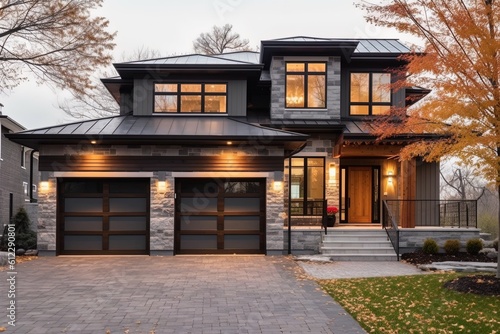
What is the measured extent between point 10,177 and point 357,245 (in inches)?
694

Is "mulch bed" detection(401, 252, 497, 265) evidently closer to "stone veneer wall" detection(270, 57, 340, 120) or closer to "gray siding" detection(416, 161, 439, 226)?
"gray siding" detection(416, 161, 439, 226)

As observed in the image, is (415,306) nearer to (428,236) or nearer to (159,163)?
(428,236)

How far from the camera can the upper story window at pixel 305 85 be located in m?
18.0

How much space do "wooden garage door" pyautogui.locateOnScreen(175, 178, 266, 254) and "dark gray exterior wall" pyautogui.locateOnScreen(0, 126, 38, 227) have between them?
11264 mm

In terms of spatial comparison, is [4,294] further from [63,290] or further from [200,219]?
[200,219]

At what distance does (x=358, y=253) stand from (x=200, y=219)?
5066 millimetres

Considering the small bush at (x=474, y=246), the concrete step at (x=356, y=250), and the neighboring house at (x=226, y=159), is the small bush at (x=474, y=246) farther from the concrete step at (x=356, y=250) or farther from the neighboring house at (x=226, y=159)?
the concrete step at (x=356, y=250)

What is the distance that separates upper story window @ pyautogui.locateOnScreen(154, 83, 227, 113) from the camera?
1748cm

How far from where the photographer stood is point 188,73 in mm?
17438

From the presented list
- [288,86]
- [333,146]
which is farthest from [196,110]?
[333,146]

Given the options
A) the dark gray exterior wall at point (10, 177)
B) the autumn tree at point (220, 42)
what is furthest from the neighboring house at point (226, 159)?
the autumn tree at point (220, 42)

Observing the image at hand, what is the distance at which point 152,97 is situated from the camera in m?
17.4

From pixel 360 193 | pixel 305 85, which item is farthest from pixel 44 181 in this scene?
pixel 360 193

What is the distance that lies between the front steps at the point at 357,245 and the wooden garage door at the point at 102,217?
585 centimetres
